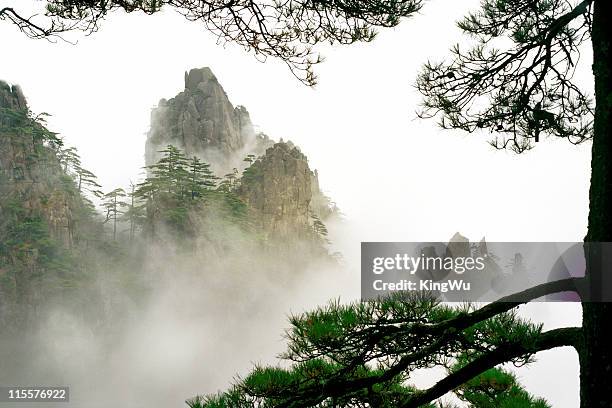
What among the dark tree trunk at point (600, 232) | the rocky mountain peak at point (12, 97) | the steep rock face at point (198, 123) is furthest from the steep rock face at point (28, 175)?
the dark tree trunk at point (600, 232)

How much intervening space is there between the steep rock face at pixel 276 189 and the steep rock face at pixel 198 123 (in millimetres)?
2241

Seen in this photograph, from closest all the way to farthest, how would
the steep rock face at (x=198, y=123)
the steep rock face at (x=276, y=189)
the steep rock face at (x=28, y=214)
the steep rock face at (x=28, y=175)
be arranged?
the steep rock face at (x=28, y=214), the steep rock face at (x=28, y=175), the steep rock face at (x=276, y=189), the steep rock face at (x=198, y=123)

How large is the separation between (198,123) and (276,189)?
4.95m

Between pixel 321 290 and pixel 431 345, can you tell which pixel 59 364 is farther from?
pixel 431 345

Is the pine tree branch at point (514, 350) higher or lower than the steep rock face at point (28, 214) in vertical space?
lower

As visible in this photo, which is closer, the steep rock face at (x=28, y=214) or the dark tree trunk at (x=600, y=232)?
the dark tree trunk at (x=600, y=232)

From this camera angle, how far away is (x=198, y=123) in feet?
83.0

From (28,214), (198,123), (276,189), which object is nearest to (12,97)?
(28,214)

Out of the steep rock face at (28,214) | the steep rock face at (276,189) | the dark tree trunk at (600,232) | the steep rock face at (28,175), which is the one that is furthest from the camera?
the steep rock face at (276,189)

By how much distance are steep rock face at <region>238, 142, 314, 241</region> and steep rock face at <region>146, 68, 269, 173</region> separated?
2241 millimetres

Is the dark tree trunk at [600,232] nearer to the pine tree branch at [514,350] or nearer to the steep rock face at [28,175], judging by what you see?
the pine tree branch at [514,350]

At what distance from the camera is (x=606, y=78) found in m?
1.43

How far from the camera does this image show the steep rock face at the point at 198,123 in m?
25.0

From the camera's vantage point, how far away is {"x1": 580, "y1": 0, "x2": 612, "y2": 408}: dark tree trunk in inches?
52.6
